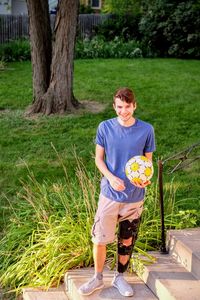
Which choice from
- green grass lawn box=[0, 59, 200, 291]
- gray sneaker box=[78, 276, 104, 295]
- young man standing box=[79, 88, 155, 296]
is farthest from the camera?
green grass lawn box=[0, 59, 200, 291]

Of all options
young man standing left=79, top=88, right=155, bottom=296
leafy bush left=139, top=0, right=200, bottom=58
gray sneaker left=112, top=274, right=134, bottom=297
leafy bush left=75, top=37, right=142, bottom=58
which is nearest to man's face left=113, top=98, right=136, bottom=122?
young man standing left=79, top=88, right=155, bottom=296

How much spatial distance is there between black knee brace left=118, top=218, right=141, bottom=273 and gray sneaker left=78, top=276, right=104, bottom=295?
0.18m

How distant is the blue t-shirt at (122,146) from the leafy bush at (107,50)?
13.6 meters

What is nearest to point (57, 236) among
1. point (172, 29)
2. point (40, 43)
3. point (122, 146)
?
point (122, 146)

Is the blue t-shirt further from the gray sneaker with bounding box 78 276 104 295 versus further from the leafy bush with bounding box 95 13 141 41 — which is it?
the leafy bush with bounding box 95 13 141 41

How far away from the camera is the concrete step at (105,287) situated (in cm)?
420

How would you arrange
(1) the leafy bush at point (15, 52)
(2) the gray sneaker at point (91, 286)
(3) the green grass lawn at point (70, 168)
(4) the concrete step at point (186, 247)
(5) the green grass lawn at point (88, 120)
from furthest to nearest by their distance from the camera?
(1) the leafy bush at point (15, 52) → (5) the green grass lawn at point (88, 120) → (3) the green grass lawn at point (70, 168) → (4) the concrete step at point (186, 247) → (2) the gray sneaker at point (91, 286)

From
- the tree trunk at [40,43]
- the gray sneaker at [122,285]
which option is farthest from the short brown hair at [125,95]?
the tree trunk at [40,43]

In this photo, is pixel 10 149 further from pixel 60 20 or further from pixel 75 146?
pixel 60 20

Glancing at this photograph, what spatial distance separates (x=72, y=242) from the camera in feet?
15.8

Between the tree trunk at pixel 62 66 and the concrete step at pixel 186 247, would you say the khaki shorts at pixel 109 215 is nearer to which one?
the concrete step at pixel 186 247

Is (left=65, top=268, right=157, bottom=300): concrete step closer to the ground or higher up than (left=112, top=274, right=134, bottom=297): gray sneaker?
closer to the ground

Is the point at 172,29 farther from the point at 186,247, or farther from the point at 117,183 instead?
the point at 117,183

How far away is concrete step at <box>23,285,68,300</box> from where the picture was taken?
4.48 metres
